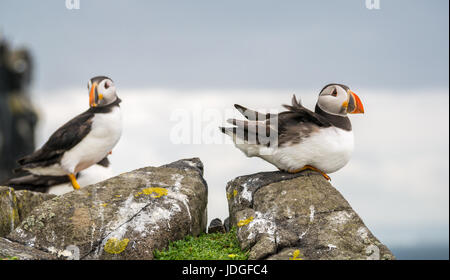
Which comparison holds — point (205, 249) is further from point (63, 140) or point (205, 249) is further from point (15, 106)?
point (15, 106)

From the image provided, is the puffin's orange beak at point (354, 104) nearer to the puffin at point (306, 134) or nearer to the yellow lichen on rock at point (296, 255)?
the puffin at point (306, 134)

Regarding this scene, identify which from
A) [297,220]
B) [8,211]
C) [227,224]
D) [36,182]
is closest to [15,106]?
[36,182]

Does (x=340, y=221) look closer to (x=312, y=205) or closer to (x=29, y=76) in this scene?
(x=312, y=205)

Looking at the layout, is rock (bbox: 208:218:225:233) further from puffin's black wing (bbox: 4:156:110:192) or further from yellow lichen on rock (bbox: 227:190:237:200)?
puffin's black wing (bbox: 4:156:110:192)

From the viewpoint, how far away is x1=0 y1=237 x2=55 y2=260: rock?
6.43 metres

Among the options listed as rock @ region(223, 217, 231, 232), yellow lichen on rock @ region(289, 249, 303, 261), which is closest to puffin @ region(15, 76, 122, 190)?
rock @ region(223, 217, 231, 232)

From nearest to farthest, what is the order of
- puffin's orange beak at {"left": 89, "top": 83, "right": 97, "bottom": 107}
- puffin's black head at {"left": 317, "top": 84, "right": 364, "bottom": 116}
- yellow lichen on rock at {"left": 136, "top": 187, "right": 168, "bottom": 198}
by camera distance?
yellow lichen on rock at {"left": 136, "top": 187, "right": 168, "bottom": 198}
puffin's black head at {"left": 317, "top": 84, "right": 364, "bottom": 116}
puffin's orange beak at {"left": 89, "top": 83, "right": 97, "bottom": 107}

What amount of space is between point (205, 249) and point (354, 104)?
11.0 ft

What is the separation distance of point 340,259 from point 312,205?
1.10 metres

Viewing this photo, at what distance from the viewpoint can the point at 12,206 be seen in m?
8.23

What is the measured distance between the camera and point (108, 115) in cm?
959

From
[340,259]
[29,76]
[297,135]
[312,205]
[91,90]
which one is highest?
[29,76]
